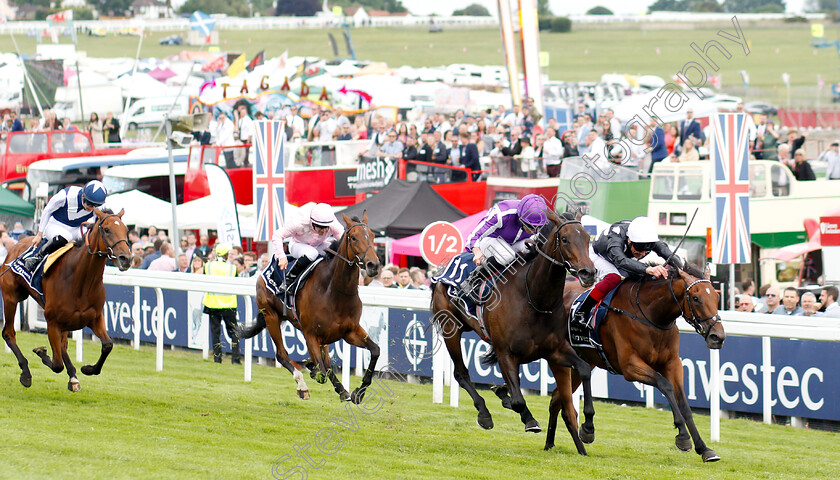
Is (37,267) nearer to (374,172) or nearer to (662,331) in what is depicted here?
(662,331)

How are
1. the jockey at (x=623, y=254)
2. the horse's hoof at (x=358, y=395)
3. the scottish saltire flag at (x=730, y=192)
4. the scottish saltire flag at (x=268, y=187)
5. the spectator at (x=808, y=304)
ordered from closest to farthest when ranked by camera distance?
the jockey at (x=623, y=254)
the horse's hoof at (x=358, y=395)
the scottish saltire flag at (x=730, y=192)
the spectator at (x=808, y=304)
the scottish saltire flag at (x=268, y=187)

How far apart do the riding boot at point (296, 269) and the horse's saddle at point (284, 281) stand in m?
0.02

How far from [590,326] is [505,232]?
929 mm

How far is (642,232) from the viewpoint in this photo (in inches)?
306

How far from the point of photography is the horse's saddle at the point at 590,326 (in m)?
8.07

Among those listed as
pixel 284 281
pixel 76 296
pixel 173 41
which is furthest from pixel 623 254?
pixel 173 41

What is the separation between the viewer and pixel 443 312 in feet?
29.6

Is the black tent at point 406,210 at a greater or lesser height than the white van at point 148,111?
lesser

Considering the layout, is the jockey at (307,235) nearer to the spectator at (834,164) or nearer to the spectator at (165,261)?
the spectator at (165,261)

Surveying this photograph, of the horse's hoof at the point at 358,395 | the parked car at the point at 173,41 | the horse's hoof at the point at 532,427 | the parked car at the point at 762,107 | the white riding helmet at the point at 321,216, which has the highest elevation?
the parked car at the point at 173,41

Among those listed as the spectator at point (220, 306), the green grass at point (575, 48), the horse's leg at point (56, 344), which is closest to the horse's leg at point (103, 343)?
the horse's leg at point (56, 344)

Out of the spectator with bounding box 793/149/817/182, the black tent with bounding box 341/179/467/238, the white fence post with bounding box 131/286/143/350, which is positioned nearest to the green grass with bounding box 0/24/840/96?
the spectator with bounding box 793/149/817/182

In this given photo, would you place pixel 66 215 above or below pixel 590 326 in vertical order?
above

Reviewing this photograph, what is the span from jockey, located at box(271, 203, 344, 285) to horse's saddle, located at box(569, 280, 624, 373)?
2.24m
